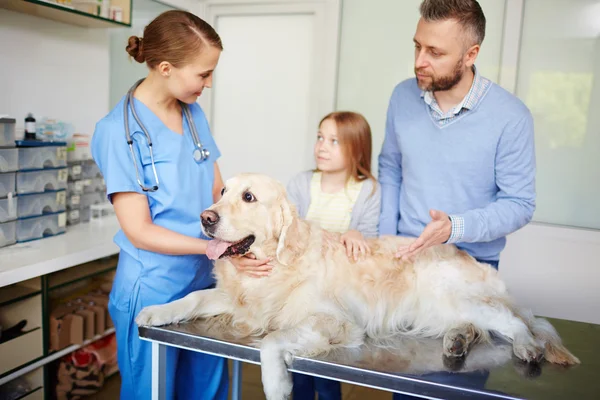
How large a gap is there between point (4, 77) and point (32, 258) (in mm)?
1119

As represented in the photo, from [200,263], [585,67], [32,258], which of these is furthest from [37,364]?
[585,67]

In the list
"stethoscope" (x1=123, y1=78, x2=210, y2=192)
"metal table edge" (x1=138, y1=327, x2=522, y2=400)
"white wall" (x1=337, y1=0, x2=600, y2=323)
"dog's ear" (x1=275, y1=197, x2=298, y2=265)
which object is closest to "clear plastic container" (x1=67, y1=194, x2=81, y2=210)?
"stethoscope" (x1=123, y1=78, x2=210, y2=192)

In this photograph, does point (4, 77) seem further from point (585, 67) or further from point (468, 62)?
point (585, 67)

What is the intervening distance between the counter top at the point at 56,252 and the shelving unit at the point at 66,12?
51.0 inches

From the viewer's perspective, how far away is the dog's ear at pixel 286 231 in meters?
1.95

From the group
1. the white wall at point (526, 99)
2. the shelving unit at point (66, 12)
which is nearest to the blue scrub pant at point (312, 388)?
the white wall at point (526, 99)

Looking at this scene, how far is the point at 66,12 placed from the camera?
3135mm

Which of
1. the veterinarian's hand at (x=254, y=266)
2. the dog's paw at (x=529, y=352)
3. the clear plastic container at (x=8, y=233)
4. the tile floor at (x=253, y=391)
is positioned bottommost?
the tile floor at (x=253, y=391)

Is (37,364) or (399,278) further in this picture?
(37,364)

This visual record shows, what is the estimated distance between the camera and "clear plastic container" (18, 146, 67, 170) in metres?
2.96

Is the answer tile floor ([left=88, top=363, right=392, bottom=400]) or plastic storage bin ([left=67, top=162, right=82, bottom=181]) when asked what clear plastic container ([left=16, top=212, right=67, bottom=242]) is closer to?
plastic storage bin ([left=67, top=162, right=82, bottom=181])

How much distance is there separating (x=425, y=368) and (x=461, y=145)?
0.89 m

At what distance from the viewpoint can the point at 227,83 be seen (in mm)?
4973

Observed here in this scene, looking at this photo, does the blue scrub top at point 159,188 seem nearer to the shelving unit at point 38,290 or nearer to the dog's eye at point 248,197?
the dog's eye at point 248,197
